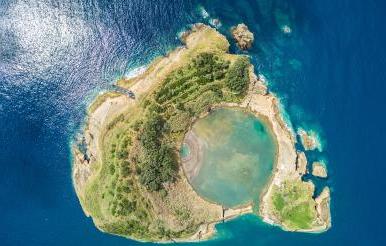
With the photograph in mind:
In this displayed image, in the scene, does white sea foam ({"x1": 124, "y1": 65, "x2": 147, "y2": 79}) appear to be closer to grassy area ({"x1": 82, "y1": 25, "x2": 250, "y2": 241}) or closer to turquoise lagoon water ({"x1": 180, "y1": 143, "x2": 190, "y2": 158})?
grassy area ({"x1": 82, "y1": 25, "x2": 250, "y2": 241})

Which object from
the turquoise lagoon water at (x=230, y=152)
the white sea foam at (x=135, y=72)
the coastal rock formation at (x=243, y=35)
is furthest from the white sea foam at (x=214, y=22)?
the turquoise lagoon water at (x=230, y=152)

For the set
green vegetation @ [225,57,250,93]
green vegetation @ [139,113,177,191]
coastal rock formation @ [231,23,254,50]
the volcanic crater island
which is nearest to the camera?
green vegetation @ [139,113,177,191]

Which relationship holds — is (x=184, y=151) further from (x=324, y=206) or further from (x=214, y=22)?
(x=324, y=206)

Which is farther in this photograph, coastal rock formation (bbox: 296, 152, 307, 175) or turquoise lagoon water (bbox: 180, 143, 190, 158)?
coastal rock formation (bbox: 296, 152, 307, 175)

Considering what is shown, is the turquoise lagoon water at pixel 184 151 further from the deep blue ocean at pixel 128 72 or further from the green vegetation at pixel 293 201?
the green vegetation at pixel 293 201

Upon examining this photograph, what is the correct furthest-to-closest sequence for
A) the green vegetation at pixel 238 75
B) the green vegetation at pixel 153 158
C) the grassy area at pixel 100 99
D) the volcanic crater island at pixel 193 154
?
the grassy area at pixel 100 99 → the green vegetation at pixel 238 75 → the volcanic crater island at pixel 193 154 → the green vegetation at pixel 153 158

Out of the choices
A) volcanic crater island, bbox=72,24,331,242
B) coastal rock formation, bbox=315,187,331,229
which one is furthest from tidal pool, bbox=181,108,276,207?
coastal rock formation, bbox=315,187,331,229
